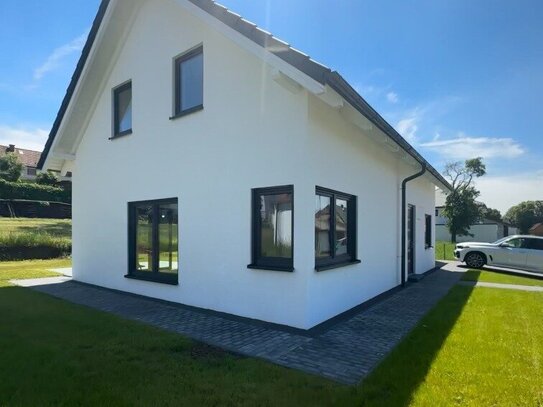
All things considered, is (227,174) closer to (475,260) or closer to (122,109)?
(122,109)

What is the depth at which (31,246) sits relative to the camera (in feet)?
54.3

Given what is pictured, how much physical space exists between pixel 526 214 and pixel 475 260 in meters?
61.6

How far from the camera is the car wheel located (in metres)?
15.8

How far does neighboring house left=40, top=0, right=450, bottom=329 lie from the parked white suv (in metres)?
7.27

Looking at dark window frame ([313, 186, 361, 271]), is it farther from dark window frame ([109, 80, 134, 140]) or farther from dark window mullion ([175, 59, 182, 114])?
dark window frame ([109, 80, 134, 140])

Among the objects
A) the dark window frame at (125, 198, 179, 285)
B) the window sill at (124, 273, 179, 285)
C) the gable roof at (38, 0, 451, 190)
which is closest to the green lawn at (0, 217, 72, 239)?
the dark window frame at (125, 198, 179, 285)

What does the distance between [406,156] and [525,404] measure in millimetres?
6922

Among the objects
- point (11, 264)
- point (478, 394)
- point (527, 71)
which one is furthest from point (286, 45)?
point (11, 264)

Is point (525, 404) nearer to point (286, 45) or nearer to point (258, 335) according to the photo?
point (258, 335)

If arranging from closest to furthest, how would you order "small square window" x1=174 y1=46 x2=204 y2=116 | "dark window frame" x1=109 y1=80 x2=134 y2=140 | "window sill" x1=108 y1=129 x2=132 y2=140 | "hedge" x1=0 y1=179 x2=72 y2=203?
1. "small square window" x1=174 y1=46 x2=204 y2=116
2. "window sill" x1=108 y1=129 x2=132 y2=140
3. "dark window frame" x1=109 y1=80 x2=134 y2=140
4. "hedge" x1=0 y1=179 x2=72 y2=203

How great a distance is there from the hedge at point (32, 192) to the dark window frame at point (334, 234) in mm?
35200

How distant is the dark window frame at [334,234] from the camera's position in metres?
6.54

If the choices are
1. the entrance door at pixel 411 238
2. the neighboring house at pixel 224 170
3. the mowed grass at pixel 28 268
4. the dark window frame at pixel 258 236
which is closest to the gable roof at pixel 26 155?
the mowed grass at pixel 28 268

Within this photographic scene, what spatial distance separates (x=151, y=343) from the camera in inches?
207
